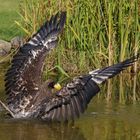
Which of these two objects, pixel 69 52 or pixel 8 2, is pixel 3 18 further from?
pixel 69 52

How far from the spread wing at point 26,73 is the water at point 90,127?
382 mm

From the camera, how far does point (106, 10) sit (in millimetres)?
10727

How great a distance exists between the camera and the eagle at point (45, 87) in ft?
26.2

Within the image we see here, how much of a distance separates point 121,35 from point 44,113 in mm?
2910

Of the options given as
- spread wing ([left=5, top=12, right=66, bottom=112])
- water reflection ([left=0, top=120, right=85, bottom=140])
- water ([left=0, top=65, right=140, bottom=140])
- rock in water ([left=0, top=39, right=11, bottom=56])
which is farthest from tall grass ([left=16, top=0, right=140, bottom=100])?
water reflection ([left=0, top=120, right=85, bottom=140])

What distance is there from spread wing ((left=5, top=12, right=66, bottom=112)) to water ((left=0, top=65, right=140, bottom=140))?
15.0 inches

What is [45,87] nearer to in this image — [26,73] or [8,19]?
[26,73]

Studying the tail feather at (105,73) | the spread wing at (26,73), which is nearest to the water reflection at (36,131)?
the spread wing at (26,73)

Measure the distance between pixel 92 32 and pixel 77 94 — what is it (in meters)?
3.05

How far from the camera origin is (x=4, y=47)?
44.4ft

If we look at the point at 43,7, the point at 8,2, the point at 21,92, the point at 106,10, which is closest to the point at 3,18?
the point at 8,2

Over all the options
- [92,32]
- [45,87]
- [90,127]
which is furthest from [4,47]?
A: [90,127]

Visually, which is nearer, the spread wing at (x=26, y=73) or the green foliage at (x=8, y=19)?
the spread wing at (x=26, y=73)

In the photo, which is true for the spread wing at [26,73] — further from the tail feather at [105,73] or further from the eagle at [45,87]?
the tail feather at [105,73]
